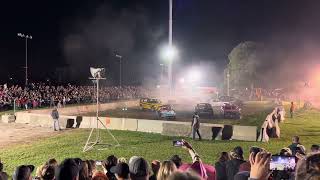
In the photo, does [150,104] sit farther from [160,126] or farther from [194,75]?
[194,75]

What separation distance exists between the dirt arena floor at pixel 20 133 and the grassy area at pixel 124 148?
4.27ft

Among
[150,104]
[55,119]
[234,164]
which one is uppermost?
[234,164]

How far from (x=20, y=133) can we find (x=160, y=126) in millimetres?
10158

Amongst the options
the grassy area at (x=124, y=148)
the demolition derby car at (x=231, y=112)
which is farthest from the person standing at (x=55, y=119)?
the demolition derby car at (x=231, y=112)

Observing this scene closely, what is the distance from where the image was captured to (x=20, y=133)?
97.5 feet

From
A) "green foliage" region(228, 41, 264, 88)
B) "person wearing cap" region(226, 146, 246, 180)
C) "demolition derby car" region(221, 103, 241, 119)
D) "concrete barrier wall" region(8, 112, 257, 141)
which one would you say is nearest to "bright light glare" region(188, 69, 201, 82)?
"green foliage" region(228, 41, 264, 88)

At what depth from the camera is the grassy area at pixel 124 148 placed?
19719 millimetres

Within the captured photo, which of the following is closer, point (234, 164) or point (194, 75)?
point (234, 164)

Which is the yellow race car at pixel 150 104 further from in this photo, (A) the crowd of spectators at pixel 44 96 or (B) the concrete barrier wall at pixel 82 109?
(A) the crowd of spectators at pixel 44 96

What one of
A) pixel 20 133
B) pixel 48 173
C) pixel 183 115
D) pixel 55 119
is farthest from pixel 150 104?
pixel 48 173

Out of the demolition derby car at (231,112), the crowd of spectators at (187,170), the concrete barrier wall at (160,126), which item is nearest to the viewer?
the crowd of spectators at (187,170)

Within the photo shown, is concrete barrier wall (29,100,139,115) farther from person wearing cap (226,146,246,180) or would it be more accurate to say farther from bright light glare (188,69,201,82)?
bright light glare (188,69,201,82)

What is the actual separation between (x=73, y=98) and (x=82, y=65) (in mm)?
48723

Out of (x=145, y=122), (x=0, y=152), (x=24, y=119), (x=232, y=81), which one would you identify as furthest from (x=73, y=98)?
(x=232, y=81)
